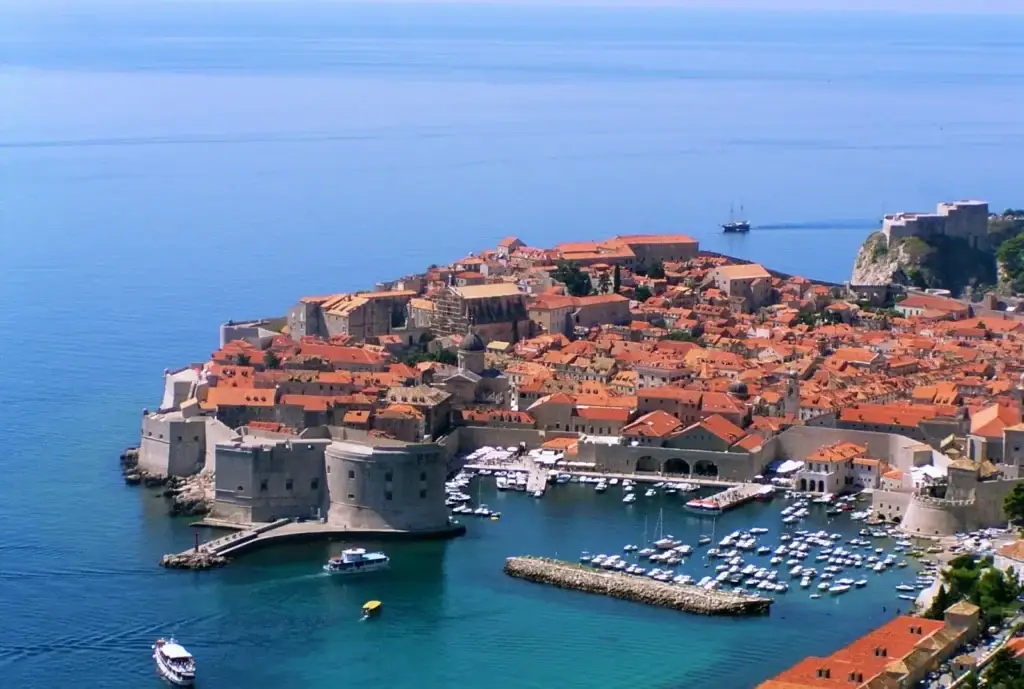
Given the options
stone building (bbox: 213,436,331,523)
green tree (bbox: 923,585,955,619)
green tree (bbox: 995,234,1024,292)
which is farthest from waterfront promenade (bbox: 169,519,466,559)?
green tree (bbox: 995,234,1024,292)

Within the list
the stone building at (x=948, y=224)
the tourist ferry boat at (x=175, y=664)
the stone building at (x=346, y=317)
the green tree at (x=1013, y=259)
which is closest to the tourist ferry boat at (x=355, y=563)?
the tourist ferry boat at (x=175, y=664)

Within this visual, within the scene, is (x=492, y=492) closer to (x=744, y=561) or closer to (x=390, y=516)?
(x=390, y=516)

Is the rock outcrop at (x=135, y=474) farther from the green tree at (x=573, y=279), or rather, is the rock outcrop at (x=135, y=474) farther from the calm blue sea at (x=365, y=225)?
the green tree at (x=573, y=279)

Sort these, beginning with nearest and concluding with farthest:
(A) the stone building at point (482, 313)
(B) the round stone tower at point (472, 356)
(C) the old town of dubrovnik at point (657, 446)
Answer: (C) the old town of dubrovnik at point (657, 446) → (B) the round stone tower at point (472, 356) → (A) the stone building at point (482, 313)

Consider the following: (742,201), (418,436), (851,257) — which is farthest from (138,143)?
(418,436)

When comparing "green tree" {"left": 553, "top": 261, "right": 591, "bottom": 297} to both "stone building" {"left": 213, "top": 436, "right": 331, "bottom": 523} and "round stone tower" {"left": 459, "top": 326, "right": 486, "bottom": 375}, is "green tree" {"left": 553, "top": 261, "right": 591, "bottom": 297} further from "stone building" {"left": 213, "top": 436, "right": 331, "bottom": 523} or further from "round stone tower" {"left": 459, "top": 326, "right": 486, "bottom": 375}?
"stone building" {"left": 213, "top": 436, "right": 331, "bottom": 523}

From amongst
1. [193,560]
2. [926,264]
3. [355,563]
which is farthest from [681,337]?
[193,560]
